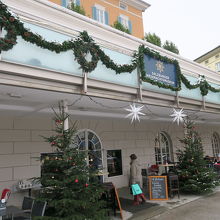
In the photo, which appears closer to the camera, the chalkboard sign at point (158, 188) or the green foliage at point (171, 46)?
the chalkboard sign at point (158, 188)

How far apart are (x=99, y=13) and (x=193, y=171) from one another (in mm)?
14689

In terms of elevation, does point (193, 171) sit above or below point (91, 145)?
below

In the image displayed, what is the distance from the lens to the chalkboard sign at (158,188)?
25.4ft

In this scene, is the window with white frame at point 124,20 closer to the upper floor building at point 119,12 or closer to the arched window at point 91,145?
the upper floor building at point 119,12

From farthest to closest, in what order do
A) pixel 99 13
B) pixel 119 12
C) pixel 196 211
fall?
pixel 119 12 → pixel 99 13 → pixel 196 211

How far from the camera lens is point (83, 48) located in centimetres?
595

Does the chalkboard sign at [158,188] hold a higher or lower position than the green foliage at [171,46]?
lower

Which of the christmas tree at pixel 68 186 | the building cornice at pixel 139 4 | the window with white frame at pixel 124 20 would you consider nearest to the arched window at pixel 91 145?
the christmas tree at pixel 68 186

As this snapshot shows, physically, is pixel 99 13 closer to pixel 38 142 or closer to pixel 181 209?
Result: pixel 38 142

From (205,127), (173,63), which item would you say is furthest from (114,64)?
(205,127)

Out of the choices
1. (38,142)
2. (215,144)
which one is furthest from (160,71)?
(215,144)

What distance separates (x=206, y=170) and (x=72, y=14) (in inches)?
287

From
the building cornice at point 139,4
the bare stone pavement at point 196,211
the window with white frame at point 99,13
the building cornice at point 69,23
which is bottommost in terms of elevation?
the bare stone pavement at point 196,211

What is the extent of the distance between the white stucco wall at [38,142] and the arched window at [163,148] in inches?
26.2
